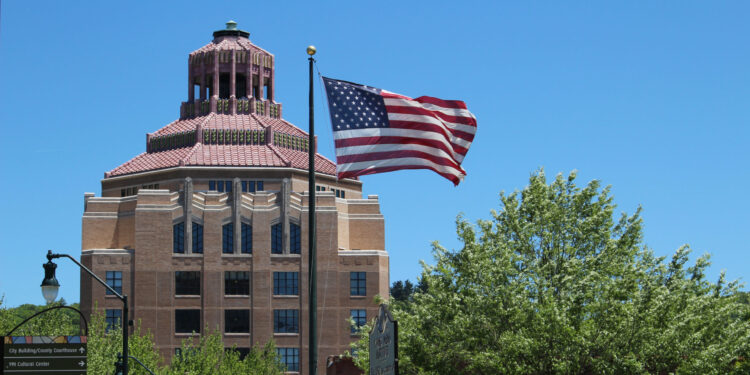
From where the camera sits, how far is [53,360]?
3453cm

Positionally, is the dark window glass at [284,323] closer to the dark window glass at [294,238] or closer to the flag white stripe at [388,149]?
the dark window glass at [294,238]

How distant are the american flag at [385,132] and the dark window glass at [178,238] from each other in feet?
255

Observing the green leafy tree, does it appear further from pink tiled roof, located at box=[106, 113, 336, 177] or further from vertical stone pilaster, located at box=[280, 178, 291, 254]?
pink tiled roof, located at box=[106, 113, 336, 177]

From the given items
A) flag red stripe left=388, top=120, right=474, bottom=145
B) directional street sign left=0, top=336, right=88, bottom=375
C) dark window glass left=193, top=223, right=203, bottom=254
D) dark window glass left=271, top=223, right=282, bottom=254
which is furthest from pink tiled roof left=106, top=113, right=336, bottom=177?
flag red stripe left=388, top=120, right=474, bottom=145

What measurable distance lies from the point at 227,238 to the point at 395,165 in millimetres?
78687

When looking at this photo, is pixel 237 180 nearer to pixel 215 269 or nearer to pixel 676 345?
pixel 215 269

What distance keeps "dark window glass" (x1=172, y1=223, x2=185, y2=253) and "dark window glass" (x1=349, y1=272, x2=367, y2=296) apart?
14.4 metres

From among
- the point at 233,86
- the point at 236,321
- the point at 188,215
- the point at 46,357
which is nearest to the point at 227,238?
the point at 188,215

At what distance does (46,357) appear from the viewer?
34594 mm

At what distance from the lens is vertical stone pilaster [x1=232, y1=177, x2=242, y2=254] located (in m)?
106

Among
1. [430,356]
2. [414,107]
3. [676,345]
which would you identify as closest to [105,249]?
[430,356]

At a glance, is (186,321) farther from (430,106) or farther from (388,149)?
(388,149)

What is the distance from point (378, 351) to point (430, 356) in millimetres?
26531

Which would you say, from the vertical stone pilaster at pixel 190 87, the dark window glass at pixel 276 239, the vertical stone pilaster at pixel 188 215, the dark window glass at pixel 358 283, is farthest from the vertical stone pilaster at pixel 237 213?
the vertical stone pilaster at pixel 190 87
